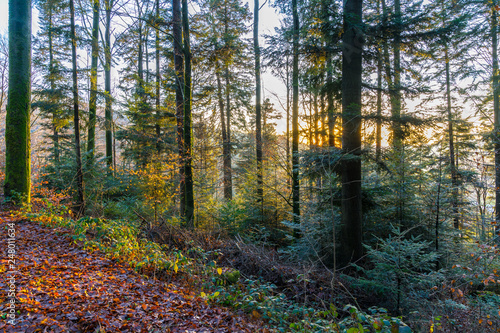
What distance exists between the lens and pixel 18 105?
6.71 metres

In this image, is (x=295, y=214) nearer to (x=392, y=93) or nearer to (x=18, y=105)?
(x=392, y=93)

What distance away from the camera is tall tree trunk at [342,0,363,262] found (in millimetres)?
6598

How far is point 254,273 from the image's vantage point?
5.97m

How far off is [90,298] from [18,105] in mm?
6648

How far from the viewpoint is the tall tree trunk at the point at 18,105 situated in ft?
21.8

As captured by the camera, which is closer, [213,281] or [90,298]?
[90,298]

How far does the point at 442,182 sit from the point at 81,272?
7.87m

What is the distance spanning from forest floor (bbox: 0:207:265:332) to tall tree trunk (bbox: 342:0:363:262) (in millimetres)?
4162

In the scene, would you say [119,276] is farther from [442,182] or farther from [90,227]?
[442,182]

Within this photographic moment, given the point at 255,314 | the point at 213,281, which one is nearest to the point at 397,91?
the point at 255,314

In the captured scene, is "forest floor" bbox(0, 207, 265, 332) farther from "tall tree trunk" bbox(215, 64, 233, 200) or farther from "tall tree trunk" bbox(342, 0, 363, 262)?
"tall tree trunk" bbox(215, 64, 233, 200)

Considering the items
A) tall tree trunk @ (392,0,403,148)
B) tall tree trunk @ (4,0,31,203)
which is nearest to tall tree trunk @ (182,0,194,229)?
tall tree trunk @ (4,0,31,203)

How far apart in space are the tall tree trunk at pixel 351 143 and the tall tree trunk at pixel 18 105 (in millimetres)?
8989

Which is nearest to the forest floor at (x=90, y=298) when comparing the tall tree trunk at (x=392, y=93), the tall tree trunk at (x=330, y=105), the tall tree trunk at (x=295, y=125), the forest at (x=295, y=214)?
the forest at (x=295, y=214)
